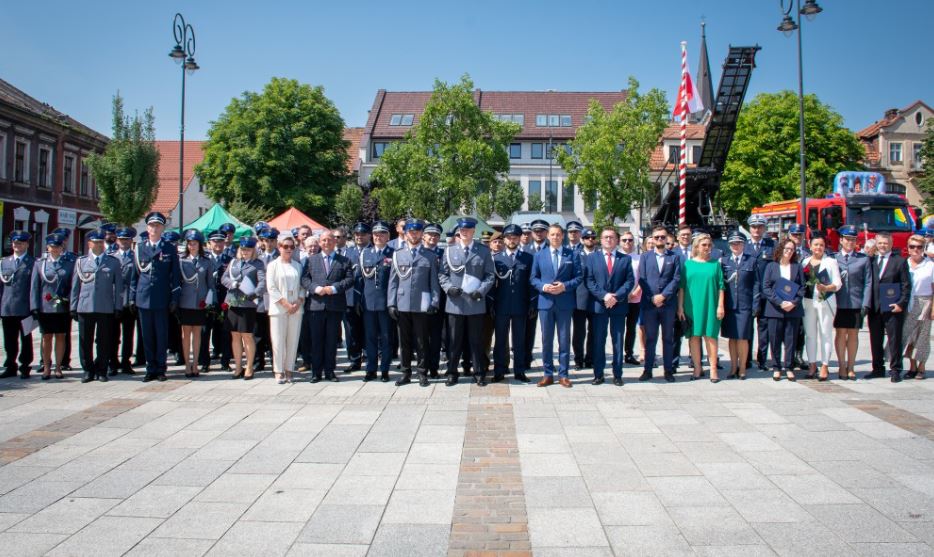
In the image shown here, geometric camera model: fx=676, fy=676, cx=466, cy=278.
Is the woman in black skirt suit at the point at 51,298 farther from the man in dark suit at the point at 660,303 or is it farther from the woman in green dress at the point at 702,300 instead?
the woman in green dress at the point at 702,300

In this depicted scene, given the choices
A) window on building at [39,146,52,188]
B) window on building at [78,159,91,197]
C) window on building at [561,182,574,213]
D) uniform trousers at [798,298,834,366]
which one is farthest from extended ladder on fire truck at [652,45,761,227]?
window on building at [78,159,91,197]

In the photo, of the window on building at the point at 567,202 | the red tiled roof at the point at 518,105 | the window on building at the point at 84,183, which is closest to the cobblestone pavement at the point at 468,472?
the window on building at the point at 84,183

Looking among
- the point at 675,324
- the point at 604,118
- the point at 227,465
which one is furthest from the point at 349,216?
the point at 227,465

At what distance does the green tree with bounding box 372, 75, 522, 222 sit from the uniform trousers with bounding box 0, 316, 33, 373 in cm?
2749

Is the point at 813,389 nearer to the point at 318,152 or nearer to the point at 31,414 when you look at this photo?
the point at 31,414

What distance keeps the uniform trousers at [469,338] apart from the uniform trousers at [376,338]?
625mm

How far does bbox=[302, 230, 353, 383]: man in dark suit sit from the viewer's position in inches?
369

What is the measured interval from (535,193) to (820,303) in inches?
1787

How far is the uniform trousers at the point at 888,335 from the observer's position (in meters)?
9.39

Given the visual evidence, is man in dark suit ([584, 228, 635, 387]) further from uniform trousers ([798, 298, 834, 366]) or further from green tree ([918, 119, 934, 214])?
green tree ([918, 119, 934, 214])

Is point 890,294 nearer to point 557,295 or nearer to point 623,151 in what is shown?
point 557,295

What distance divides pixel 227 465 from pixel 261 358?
4.93 m

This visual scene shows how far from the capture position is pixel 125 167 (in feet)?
88.0

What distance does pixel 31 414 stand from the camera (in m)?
7.41
